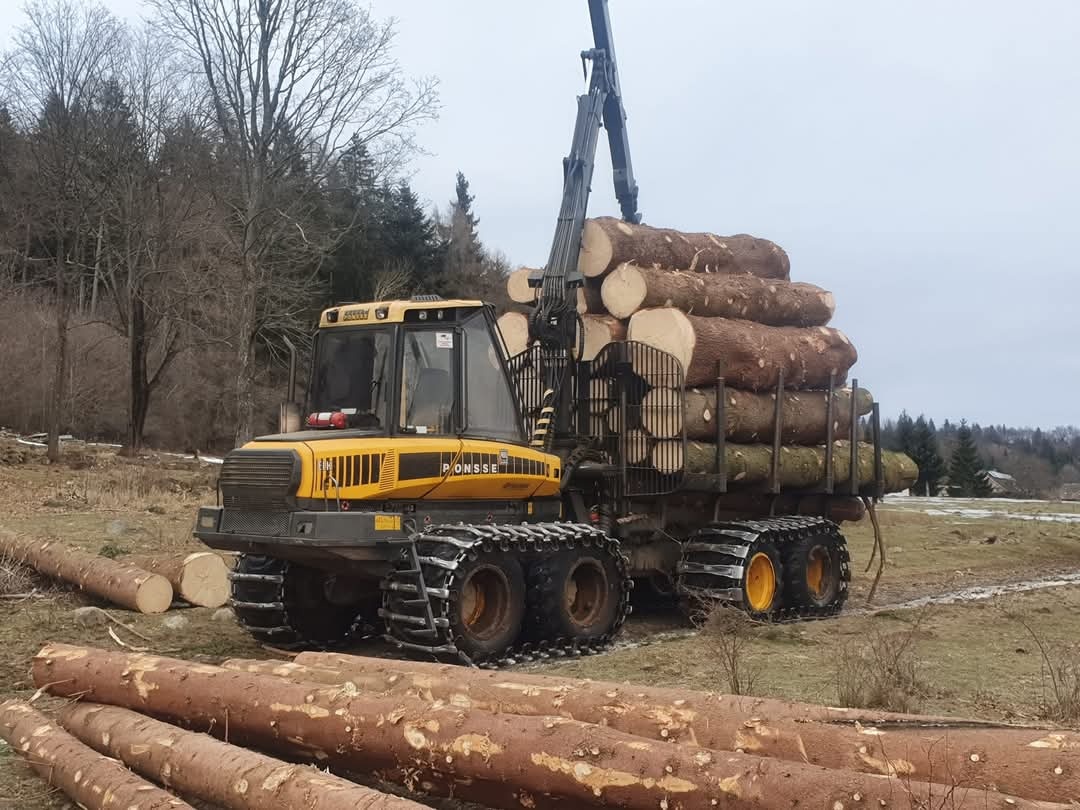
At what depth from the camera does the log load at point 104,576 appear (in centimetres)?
1004

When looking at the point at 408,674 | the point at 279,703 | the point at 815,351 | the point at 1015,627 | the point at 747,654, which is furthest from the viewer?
the point at 815,351

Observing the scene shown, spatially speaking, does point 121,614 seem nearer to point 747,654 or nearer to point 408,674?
point 408,674

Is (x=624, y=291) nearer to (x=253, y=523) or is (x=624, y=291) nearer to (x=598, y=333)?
(x=598, y=333)

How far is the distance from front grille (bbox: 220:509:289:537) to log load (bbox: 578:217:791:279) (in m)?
5.05

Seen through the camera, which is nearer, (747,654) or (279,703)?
(279,703)

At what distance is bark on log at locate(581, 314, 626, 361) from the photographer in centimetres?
1151

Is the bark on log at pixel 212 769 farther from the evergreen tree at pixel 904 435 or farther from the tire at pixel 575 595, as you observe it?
the evergreen tree at pixel 904 435

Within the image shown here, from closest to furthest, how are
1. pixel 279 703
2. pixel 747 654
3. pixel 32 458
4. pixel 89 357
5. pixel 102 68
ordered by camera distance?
1. pixel 279 703
2. pixel 747 654
3. pixel 32 458
4. pixel 102 68
5. pixel 89 357

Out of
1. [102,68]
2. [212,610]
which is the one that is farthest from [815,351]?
[102,68]

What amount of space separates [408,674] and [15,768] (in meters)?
2.11

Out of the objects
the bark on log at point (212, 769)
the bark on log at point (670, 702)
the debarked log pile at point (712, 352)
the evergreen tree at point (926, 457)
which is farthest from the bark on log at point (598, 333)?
the evergreen tree at point (926, 457)

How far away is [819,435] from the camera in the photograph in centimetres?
1289

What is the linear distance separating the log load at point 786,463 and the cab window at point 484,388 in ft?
7.16

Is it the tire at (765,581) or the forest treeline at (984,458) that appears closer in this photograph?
→ the tire at (765,581)
